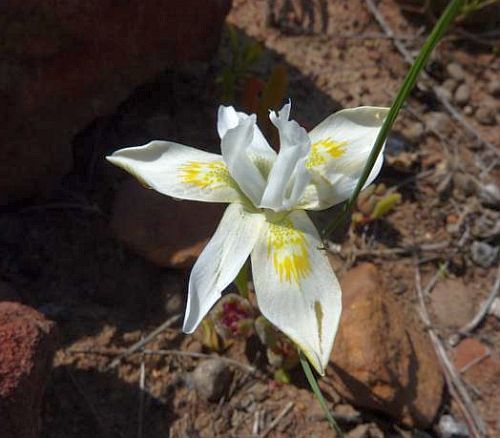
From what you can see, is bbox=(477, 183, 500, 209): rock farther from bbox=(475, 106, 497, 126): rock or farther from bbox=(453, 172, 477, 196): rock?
bbox=(475, 106, 497, 126): rock

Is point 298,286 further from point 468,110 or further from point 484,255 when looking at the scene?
point 468,110

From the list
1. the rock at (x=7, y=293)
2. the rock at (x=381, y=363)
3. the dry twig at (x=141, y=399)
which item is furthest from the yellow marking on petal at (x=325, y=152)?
the rock at (x=7, y=293)

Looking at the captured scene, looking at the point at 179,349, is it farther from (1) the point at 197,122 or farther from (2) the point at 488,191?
(2) the point at 488,191

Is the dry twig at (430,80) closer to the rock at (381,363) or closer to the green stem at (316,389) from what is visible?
the rock at (381,363)

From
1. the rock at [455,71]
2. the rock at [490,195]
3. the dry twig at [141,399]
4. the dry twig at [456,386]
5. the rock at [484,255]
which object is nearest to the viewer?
the dry twig at [141,399]

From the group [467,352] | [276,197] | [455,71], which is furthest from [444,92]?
[276,197]

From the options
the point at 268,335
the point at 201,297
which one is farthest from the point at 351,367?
the point at 201,297
